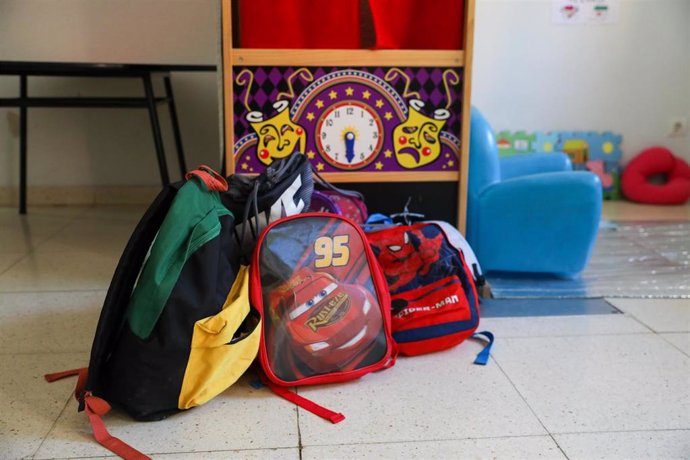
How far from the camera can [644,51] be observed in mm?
3230

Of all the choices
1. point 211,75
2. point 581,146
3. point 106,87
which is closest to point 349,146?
point 211,75

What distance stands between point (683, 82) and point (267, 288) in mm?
2724

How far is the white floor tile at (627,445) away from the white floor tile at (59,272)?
1334mm

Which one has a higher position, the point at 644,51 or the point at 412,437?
the point at 644,51

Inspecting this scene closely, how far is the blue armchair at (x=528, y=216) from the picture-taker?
1913 millimetres

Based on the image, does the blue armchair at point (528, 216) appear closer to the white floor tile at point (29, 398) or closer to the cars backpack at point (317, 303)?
the cars backpack at point (317, 303)

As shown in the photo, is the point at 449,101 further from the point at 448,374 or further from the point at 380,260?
the point at 448,374

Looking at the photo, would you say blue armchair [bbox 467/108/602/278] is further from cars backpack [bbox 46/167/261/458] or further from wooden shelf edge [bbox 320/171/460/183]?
cars backpack [bbox 46/167/261/458]

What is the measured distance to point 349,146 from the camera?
6.11 feet

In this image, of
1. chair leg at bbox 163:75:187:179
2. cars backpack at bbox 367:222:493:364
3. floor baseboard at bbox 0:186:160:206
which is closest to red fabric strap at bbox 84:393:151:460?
cars backpack at bbox 367:222:493:364

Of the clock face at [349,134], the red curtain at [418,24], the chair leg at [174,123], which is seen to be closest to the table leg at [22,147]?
the chair leg at [174,123]

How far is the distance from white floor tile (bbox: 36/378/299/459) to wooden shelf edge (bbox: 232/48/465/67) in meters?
0.90

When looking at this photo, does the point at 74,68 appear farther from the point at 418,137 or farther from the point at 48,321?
the point at 418,137

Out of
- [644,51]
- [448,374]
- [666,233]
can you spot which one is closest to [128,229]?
[448,374]
